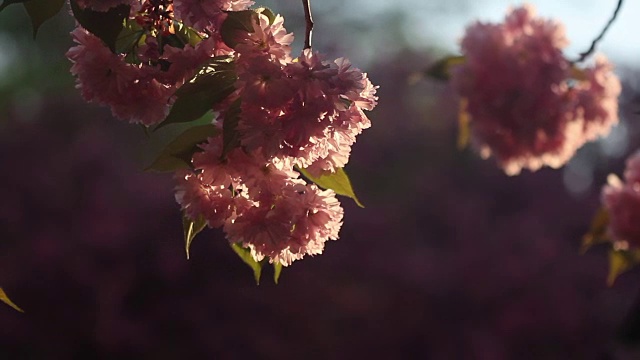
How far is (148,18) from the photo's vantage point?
0.84m

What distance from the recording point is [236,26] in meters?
0.79

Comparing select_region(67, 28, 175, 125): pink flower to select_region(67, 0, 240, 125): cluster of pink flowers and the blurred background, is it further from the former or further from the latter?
the blurred background

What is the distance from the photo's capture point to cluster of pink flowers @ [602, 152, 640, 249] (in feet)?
5.56

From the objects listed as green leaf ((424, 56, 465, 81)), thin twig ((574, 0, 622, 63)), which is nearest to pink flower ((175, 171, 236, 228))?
thin twig ((574, 0, 622, 63))

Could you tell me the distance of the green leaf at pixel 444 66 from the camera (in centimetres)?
178

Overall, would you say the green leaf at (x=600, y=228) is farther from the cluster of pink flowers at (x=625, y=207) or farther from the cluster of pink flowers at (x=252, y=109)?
the cluster of pink flowers at (x=252, y=109)

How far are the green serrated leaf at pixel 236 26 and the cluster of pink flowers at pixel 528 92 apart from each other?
1044mm

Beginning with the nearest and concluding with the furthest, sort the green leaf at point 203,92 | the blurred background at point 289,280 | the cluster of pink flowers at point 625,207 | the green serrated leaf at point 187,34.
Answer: the green leaf at point 203,92 → the green serrated leaf at point 187,34 → the cluster of pink flowers at point 625,207 → the blurred background at point 289,280

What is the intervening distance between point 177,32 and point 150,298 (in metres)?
3.57

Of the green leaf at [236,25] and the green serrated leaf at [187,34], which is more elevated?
the green leaf at [236,25]

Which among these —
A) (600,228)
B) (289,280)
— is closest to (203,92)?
(600,228)

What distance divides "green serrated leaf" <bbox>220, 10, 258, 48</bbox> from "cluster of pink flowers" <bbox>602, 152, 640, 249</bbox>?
1121 millimetres

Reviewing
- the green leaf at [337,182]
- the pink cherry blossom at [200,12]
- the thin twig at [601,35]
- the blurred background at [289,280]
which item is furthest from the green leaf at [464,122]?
the blurred background at [289,280]

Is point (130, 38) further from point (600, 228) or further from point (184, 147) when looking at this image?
point (600, 228)
